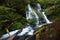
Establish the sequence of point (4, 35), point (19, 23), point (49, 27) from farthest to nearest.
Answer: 1. point (19, 23)
2. point (4, 35)
3. point (49, 27)

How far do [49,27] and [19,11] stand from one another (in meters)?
7.05

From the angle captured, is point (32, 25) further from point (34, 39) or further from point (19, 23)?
point (34, 39)

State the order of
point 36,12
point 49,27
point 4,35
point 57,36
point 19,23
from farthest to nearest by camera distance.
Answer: point 36,12
point 19,23
point 4,35
point 49,27
point 57,36

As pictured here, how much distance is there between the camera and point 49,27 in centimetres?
655

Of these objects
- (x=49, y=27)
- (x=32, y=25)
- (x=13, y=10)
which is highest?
(x=13, y=10)

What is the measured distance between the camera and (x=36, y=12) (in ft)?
46.6

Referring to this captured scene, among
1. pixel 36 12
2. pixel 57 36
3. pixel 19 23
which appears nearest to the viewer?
pixel 57 36

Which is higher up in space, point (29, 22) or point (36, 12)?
point (36, 12)

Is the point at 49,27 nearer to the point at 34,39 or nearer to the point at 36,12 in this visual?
the point at 34,39

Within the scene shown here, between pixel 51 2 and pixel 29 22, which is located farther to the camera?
pixel 51 2

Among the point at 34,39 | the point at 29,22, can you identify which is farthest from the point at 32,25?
the point at 34,39

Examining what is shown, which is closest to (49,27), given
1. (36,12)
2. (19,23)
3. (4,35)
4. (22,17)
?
(4,35)

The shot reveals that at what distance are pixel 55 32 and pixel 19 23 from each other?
6.00m

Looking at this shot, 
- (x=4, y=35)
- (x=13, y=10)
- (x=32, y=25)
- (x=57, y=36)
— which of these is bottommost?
(x=57, y=36)
